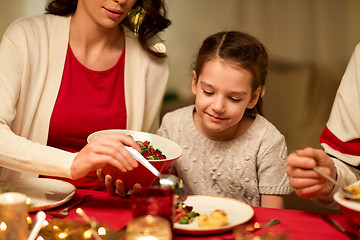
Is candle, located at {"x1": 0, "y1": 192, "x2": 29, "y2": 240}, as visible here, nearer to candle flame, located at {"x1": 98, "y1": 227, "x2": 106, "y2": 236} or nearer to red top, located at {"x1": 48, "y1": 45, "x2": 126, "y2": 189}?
candle flame, located at {"x1": 98, "y1": 227, "x2": 106, "y2": 236}

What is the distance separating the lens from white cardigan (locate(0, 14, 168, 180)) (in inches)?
72.5

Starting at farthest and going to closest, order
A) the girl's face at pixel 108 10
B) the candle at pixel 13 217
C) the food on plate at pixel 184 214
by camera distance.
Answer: the girl's face at pixel 108 10 < the food on plate at pixel 184 214 < the candle at pixel 13 217

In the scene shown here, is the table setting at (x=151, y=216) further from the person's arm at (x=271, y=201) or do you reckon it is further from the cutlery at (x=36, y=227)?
the person's arm at (x=271, y=201)

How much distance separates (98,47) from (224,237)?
1234mm

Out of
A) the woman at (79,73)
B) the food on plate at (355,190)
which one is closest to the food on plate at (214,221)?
the food on plate at (355,190)

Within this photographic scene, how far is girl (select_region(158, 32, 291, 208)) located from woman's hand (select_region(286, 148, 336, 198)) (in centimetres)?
45

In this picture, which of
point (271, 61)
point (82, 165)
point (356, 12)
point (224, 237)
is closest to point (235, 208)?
point (224, 237)

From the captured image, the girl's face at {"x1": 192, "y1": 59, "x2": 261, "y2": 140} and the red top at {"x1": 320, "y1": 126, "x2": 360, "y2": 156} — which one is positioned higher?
the girl's face at {"x1": 192, "y1": 59, "x2": 261, "y2": 140}

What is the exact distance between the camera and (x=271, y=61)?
2.96 meters

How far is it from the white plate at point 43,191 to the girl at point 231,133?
608 mm

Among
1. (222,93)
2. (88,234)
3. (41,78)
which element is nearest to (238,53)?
(222,93)

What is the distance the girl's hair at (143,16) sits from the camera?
2107 mm

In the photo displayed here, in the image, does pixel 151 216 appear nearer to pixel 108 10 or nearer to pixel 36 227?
pixel 36 227

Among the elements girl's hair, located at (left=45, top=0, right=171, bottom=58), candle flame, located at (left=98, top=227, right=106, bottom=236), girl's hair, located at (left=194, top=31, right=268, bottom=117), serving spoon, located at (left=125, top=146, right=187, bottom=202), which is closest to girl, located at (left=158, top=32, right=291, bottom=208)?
girl's hair, located at (left=194, top=31, right=268, bottom=117)
